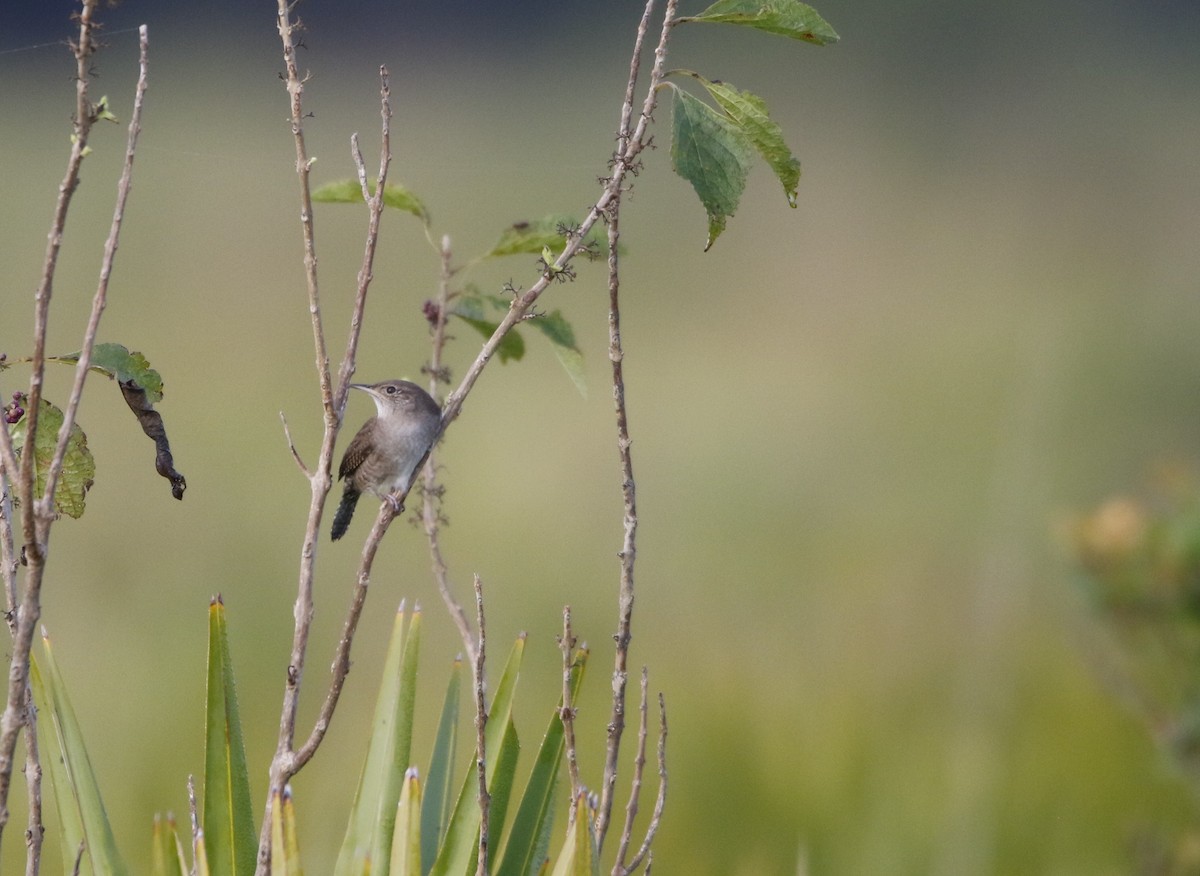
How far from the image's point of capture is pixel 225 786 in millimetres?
935

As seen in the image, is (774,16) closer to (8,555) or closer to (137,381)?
(137,381)

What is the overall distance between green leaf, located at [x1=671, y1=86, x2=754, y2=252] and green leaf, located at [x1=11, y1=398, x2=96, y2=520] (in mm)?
484

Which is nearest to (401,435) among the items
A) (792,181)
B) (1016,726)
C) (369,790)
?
(369,790)

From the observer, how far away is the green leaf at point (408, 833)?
85cm

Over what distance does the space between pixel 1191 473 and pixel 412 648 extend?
151cm

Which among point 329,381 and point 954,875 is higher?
point 329,381

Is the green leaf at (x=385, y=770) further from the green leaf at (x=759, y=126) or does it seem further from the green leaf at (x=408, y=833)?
the green leaf at (x=759, y=126)

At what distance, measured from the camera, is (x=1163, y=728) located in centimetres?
197

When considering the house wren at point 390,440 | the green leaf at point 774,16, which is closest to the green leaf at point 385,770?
the green leaf at point 774,16

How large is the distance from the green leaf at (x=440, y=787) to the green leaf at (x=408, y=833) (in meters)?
0.19

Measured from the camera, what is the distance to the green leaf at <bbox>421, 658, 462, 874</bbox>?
1.06 metres

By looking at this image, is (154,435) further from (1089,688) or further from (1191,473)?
(1089,688)

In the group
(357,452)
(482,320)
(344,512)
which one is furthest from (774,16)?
(344,512)

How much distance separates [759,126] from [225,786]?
2.09 feet
